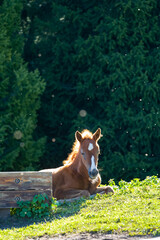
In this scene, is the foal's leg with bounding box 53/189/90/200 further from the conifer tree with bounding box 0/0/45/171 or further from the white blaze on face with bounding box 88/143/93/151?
the conifer tree with bounding box 0/0/45/171

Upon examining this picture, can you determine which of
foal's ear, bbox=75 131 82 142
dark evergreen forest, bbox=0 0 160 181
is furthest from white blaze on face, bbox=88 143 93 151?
dark evergreen forest, bbox=0 0 160 181

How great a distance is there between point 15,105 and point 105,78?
3.72 metres

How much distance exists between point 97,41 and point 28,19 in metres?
4.93

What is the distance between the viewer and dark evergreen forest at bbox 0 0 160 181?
593 inches

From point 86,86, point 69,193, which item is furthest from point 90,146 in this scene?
point 86,86

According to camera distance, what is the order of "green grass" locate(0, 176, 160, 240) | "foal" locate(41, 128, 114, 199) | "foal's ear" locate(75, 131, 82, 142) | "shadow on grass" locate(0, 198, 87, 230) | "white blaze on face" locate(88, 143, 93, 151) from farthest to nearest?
1. "foal's ear" locate(75, 131, 82, 142)
2. "foal" locate(41, 128, 114, 199)
3. "white blaze on face" locate(88, 143, 93, 151)
4. "shadow on grass" locate(0, 198, 87, 230)
5. "green grass" locate(0, 176, 160, 240)

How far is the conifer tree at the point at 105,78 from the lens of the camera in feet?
50.4

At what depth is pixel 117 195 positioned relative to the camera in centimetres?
849

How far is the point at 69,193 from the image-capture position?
8867 millimetres

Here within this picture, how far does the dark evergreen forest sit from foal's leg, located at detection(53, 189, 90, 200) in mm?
5510

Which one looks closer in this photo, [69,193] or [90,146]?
[90,146]

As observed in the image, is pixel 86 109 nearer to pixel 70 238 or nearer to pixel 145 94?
pixel 145 94

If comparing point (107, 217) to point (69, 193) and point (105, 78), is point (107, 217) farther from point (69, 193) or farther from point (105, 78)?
point (105, 78)

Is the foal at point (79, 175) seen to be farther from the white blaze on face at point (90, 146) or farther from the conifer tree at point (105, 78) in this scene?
the conifer tree at point (105, 78)
